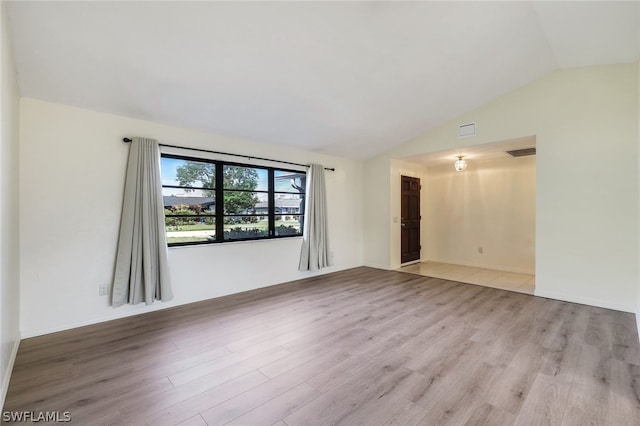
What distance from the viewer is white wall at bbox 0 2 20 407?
1.89 m

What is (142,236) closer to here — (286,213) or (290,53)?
(286,213)

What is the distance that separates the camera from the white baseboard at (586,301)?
3.54 meters

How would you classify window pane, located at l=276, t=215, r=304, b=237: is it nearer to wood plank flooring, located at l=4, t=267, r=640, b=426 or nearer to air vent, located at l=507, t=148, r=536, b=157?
wood plank flooring, located at l=4, t=267, r=640, b=426

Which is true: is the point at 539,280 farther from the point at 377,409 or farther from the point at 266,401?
the point at 266,401

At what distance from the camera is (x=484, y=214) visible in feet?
20.6

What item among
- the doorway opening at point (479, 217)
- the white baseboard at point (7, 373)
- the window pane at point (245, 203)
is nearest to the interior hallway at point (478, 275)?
the doorway opening at point (479, 217)

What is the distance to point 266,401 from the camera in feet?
6.26

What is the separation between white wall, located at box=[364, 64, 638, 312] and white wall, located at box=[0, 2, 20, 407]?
18.0 ft

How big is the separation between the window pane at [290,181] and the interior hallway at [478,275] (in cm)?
270

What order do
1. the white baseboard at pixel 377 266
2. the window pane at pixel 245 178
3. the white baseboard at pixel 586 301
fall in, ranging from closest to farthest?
the white baseboard at pixel 586 301, the window pane at pixel 245 178, the white baseboard at pixel 377 266

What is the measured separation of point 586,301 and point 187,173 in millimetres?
5534

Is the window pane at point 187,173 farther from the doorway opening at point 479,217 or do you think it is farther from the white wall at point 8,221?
the doorway opening at point 479,217

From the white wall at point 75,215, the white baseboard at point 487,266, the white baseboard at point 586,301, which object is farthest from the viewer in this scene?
the white baseboard at point 487,266

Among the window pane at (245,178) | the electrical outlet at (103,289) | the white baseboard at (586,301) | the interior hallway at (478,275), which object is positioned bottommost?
the interior hallway at (478,275)
